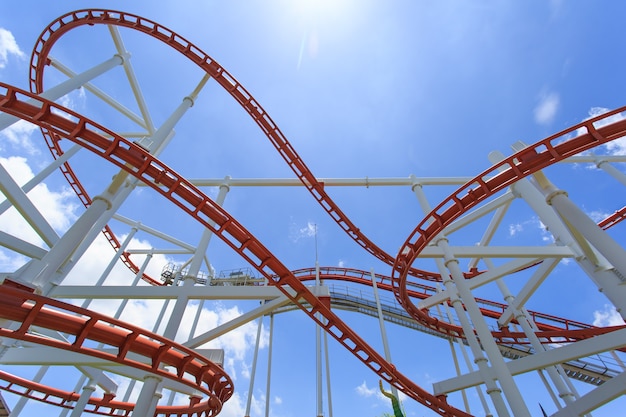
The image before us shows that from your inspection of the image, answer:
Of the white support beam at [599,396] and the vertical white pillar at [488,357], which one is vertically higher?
the vertical white pillar at [488,357]

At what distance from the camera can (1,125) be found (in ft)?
16.8

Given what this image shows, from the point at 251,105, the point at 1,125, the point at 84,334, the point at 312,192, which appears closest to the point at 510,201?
the point at 312,192

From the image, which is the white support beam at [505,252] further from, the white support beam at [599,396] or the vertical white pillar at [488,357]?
the white support beam at [599,396]

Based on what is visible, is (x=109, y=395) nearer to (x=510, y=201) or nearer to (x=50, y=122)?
(x=50, y=122)

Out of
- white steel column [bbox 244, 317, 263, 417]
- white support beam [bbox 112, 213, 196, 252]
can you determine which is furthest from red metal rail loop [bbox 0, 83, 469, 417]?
white support beam [bbox 112, 213, 196, 252]

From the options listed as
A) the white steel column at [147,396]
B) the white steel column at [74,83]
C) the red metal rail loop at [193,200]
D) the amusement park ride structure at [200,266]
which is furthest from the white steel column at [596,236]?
the white steel column at [74,83]

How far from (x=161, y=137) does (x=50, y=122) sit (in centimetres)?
220

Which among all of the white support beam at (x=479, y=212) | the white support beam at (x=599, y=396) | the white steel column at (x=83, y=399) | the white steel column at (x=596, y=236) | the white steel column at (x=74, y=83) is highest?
the white steel column at (x=74, y=83)

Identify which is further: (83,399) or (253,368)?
(253,368)

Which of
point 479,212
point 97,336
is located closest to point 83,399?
point 97,336

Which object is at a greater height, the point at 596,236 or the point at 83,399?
the point at 596,236

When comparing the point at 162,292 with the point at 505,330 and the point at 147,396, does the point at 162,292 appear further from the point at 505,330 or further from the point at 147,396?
the point at 505,330

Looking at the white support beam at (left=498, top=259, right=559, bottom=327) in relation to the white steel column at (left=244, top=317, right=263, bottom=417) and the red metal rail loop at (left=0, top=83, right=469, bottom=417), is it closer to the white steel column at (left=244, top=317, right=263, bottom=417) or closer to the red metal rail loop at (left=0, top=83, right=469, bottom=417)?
the red metal rail loop at (left=0, top=83, right=469, bottom=417)

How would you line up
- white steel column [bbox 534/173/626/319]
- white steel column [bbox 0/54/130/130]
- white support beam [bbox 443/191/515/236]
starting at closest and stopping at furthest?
white steel column [bbox 534/173/626/319] < white steel column [bbox 0/54/130/130] < white support beam [bbox 443/191/515/236]
